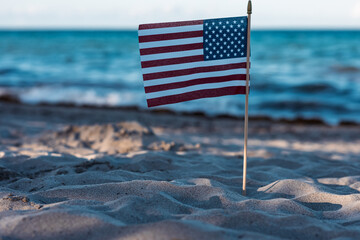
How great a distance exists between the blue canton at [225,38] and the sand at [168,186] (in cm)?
119

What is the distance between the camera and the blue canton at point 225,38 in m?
3.11

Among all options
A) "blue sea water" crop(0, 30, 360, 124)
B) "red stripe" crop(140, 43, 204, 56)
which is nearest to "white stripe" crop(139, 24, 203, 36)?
"red stripe" crop(140, 43, 204, 56)

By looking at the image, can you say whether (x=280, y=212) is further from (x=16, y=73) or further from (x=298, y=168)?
(x=16, y=73)

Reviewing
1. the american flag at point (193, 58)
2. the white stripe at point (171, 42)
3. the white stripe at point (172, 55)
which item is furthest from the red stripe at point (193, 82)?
the white stripe at point (171, 42)

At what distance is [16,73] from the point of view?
18266 mm

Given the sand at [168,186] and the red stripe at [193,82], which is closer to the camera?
the sand at [168,186]

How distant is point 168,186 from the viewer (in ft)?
10.1

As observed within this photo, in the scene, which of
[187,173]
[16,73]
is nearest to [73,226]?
[187,173]

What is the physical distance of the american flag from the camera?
10.2 ft

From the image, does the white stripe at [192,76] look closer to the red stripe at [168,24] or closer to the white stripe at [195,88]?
the white stripe at [195,88]

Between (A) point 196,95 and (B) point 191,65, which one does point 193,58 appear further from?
(A) point 196,95

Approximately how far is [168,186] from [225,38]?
4.57 feet

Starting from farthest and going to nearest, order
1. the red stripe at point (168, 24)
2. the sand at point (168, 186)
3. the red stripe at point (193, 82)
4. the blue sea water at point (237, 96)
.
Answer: the blue sea water at point (237, 96) → the red stripe at point (193, 82) → the red stripe at point (168, 24) → the sand at point (168, 186)

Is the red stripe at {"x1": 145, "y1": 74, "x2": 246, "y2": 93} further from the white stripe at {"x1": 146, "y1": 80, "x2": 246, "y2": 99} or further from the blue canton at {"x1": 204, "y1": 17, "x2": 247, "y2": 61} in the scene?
the blue canton at {"x1": 204, "y1": 17, "x2": 247, "y2": 61}
